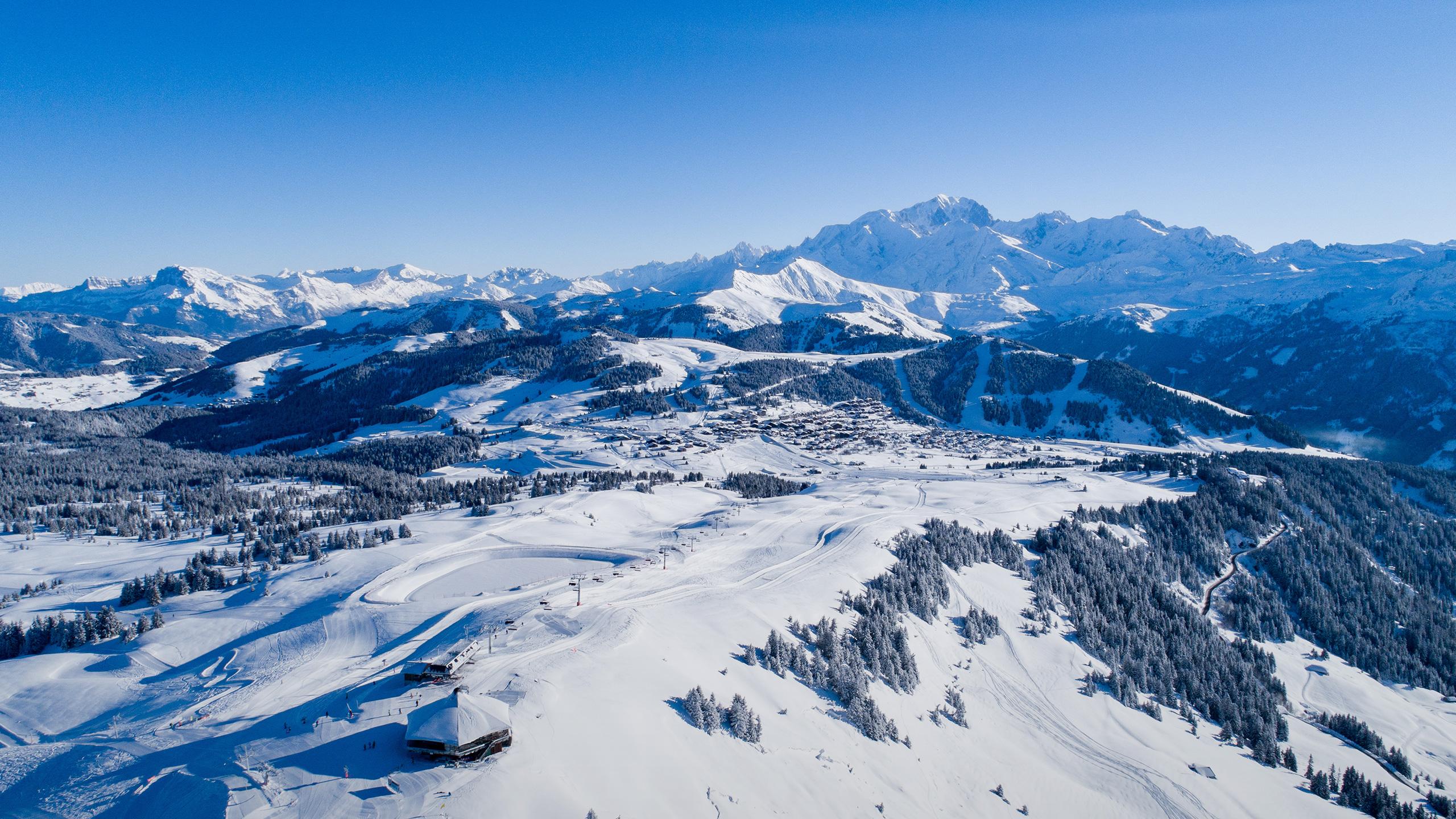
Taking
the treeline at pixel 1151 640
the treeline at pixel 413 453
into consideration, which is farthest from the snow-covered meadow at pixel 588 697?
the treeline at pixel 413 453

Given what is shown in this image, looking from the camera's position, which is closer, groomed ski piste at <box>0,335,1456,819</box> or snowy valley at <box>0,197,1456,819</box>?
groomed ski piste at <box>0,335,1456,819</box>

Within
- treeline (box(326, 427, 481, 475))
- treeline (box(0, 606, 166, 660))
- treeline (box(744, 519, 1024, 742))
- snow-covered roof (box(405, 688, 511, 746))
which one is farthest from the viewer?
treeline (box(326, 427, 481, 475))

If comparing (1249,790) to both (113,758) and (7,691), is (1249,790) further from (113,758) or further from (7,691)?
(7,691)

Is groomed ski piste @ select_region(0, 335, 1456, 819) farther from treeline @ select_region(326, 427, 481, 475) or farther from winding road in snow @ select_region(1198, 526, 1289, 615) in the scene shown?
treeline @ select_region(326, 427, 481, 475)

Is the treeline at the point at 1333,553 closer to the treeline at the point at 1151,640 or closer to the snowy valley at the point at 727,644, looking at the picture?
the snowy valley at the point at 727,644

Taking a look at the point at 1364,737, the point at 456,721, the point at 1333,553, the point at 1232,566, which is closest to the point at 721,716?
the point at 456,721

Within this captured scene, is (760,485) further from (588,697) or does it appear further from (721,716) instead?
(588,697)

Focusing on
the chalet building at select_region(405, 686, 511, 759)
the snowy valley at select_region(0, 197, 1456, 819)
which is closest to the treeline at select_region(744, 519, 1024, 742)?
the snowy valley at select_region(0, 197, 1456, 819)

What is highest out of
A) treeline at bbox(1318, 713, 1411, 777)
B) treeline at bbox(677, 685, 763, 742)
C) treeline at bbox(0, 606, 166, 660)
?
treeline at bbox(0, 606, 166, 660)
